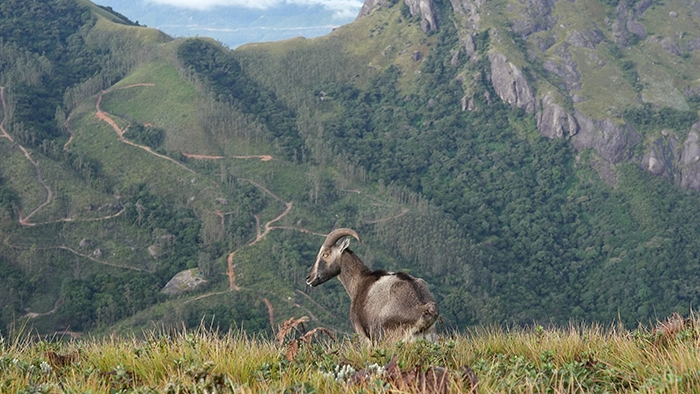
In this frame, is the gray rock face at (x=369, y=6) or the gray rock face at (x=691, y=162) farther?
the gray rock face at (x=369, y=6)

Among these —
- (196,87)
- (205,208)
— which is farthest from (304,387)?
(196,87)

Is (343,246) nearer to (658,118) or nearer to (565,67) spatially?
(658,118)

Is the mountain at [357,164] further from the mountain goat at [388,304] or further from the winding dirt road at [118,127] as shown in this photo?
the mountain goat at [388,304]

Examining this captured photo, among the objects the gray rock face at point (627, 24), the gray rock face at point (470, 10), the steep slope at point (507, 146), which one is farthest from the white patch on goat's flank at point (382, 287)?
the gray rock face at point (470, 10)

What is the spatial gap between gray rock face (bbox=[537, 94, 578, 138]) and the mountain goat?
390 ft

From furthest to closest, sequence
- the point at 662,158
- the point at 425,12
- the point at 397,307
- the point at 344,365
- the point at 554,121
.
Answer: the point at 425,12
the point at 554,121
the point at 662,158
the point at 397,307
the point at 344,365

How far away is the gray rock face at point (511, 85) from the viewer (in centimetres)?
13250

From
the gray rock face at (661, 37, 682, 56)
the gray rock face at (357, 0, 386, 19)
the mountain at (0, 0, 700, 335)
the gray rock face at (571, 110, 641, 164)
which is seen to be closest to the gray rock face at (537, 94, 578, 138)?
the mountain at (0, 0, 700, 335)

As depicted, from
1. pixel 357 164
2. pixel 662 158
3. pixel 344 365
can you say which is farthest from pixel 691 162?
pixel 344 365

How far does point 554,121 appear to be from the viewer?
126 metres

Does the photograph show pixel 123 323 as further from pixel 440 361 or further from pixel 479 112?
pixel 479 112

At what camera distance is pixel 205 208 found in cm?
9181

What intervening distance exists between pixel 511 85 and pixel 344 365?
13338 cm

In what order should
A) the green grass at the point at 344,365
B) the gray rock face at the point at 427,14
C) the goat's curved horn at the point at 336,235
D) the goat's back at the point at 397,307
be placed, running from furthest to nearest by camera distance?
the gray rock face at the point at 427,14 < the goat's curved horn at the point at 336,235 < the goat's back at the point at 397,307 < the green grass at the point at 344,365
